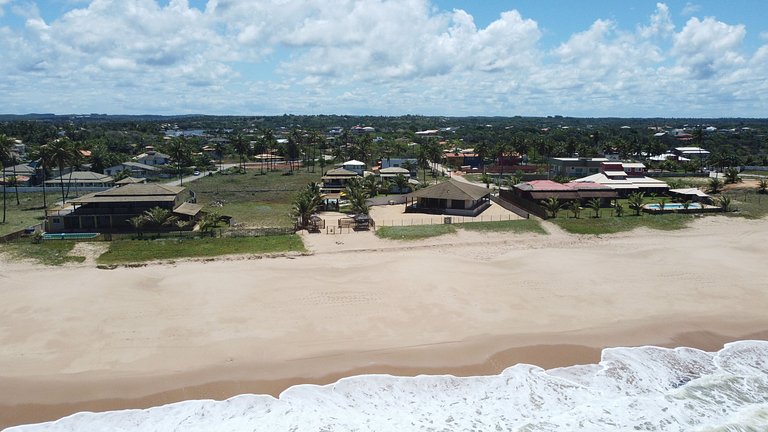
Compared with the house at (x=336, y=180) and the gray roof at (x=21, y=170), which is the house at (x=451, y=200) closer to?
the house at (x=336, y=180)

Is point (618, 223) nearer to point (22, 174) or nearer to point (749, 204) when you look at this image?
point (749, 204)

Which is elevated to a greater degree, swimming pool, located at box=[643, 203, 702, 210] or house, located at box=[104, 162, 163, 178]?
house, located at box=[104, 162, 163, 178]

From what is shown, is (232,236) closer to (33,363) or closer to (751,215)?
(33,363)

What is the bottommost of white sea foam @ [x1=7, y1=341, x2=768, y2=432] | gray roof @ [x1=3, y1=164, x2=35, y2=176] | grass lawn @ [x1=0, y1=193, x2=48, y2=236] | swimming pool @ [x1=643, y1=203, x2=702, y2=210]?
white sea foam @ [x1=7, y1=341, x2=768, y2=432]

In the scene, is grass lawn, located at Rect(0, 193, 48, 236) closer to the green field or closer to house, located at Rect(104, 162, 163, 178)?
house, located at Rect(104, 162, 163, 178)

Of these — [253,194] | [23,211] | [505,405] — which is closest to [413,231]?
[505,405]

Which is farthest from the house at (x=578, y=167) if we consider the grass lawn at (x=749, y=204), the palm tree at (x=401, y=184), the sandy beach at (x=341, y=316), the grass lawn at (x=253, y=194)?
the grass lawn at (x=253, y=194)

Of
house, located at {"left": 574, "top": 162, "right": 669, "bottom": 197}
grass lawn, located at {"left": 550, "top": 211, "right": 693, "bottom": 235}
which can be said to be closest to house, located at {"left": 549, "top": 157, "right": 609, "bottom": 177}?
house, located at {"left": 574, "top": 162, "right": 669, "bottom": 197}

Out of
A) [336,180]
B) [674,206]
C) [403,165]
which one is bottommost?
[674,206]
